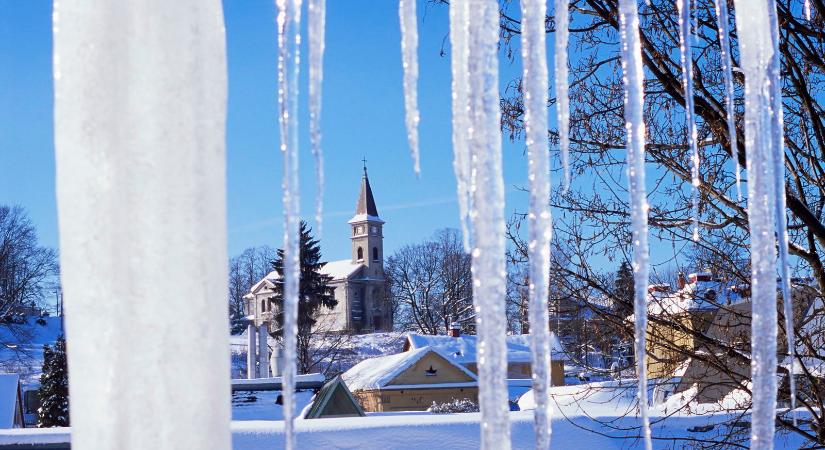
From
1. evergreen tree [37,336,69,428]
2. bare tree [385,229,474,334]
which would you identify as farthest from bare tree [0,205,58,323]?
bare tree [385,229,474,334]

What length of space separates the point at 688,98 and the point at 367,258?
71.9 metres

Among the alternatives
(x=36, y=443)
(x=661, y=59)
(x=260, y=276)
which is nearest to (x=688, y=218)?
(x=661, y=59)

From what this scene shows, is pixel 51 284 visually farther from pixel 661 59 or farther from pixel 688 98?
pixel 688 98

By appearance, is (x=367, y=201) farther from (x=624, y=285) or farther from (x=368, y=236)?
(x=624, y=285)

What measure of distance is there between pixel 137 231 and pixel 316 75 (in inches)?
21.4

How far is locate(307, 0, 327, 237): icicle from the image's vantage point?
1.55 meters

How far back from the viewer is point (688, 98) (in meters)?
2.19

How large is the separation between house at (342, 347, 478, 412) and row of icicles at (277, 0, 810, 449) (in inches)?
1180

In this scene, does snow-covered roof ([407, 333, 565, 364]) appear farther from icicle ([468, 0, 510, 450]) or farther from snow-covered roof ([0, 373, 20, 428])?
icicle ([468, 0, 510, 450])

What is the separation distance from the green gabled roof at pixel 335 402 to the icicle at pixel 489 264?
13067mm

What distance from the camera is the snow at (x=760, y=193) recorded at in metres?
1.83

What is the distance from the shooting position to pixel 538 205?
1.58 meters

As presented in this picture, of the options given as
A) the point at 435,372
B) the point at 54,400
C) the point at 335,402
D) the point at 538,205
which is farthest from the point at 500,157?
the point at 435,372

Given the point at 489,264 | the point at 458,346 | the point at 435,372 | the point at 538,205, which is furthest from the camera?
the point at 458,346
